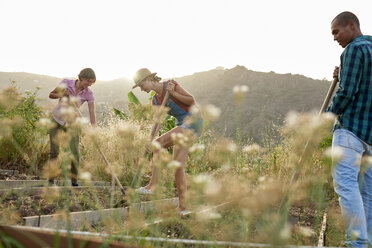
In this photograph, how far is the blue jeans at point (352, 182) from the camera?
2.71 metres

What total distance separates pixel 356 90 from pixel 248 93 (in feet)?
137

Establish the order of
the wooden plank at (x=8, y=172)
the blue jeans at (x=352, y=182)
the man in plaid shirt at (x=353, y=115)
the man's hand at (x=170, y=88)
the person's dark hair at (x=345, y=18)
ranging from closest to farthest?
the blue jeans at (x=352, y=182)
the man in plaid shirt at (x=353, y=115)
the person's dark hair at (x=345, y=18)
the man's hand at (x=170, y=88)
the wooden plank at (x=8, y=172)

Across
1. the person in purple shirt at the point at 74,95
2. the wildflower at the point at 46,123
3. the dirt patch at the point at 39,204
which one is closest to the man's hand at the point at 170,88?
the dirt patch at the point at 39,204

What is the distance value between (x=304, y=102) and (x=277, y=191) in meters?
42.3

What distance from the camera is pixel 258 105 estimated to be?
1633 inches

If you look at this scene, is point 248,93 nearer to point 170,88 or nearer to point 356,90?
point 170,88

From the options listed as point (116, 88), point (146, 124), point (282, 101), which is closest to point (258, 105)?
point (282, 101)

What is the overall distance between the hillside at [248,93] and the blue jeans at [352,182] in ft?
98.8

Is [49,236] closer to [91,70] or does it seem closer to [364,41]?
[364,41]

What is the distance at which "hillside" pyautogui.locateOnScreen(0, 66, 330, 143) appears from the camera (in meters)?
38.2

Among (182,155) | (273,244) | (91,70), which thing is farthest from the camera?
(91,70)

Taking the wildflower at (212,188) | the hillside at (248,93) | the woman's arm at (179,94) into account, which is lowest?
the hillside at (248,93)

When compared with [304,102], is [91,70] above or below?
above

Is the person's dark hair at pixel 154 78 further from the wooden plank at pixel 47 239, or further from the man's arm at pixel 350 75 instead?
the wooden plank at pixel 47 239
